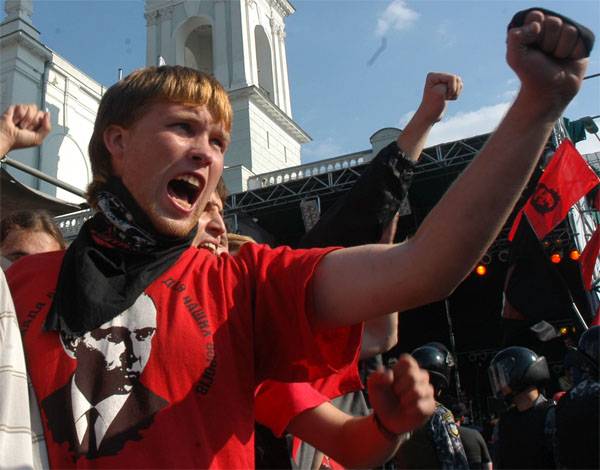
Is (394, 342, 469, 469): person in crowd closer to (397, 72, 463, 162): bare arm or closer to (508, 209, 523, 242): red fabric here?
(397, 72, 463, 162): bare arm

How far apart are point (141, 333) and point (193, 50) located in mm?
29834

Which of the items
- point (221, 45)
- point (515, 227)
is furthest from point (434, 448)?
point (221, 45)

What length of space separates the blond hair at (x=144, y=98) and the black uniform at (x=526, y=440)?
12.3 feet

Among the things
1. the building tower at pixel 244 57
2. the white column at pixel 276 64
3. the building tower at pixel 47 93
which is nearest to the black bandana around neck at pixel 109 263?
the building tower at pixel 47 93

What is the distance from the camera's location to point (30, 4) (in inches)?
930

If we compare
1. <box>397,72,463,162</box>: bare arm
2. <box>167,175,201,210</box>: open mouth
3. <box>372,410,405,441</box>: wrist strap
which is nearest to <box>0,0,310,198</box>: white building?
<box>397,72,463,162</box>: bare arm

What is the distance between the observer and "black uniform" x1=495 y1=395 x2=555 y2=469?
4297 millimetres

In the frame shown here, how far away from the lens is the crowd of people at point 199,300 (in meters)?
1.01

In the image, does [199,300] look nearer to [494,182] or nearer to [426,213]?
[494,182]

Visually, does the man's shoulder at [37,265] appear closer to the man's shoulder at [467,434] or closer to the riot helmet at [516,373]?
the riot helmet at [516,373]

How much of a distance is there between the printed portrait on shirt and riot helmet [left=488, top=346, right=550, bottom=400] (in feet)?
13.2

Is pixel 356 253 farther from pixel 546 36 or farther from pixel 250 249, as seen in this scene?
pixel 546 36

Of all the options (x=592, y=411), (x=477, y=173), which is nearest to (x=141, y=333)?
(x=477, y=173)

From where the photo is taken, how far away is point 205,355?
47.9 inches
